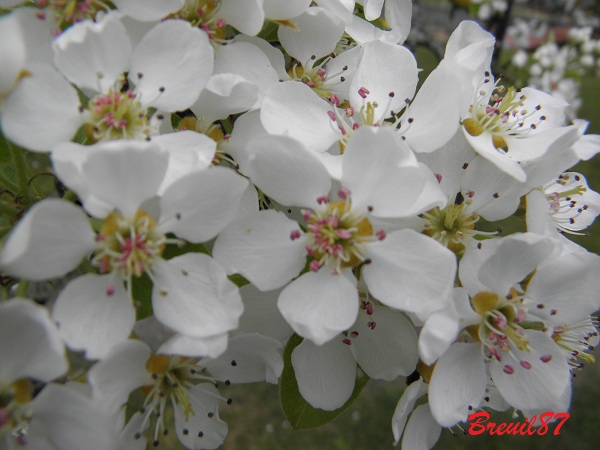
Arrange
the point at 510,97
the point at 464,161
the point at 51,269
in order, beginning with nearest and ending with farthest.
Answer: the point at 51,269
the point at 464,161
the point at 510,97

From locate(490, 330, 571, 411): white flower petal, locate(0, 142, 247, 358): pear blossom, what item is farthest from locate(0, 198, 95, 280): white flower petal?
locate(490, 330, 571, 411): white flower petal

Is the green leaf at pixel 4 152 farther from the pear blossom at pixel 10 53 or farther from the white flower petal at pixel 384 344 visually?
the white flower petal at pixel 384 344

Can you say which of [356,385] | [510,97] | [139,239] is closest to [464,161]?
[510,97]

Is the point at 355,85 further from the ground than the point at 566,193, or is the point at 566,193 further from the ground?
the point at 355,85

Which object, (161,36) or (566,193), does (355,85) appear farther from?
(566,193)

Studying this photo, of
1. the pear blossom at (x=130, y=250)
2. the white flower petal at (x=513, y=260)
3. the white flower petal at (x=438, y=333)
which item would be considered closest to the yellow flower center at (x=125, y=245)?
the pear blossom at (x=130, y=250)

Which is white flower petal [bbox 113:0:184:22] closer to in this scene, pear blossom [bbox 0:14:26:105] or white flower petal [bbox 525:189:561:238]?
pear blossom [bbox 0:14:26:105]

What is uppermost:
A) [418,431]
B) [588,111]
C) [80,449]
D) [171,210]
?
[171,210]
